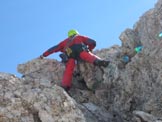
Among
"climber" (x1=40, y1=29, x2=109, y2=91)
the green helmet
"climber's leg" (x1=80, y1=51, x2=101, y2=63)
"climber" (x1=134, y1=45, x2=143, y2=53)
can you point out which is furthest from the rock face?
the green helmet

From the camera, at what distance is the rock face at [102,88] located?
14.0 metres

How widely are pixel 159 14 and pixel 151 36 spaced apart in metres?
1.41

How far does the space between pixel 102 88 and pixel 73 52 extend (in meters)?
2.84

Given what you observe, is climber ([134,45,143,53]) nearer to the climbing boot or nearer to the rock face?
the rock face

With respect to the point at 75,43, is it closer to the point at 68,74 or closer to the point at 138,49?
the point at 68,74

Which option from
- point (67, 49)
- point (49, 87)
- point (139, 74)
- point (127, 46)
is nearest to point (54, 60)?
point (67, 49)

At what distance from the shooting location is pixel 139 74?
18.4 meters

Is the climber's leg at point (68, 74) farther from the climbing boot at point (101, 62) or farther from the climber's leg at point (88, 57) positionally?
the climbing boot at point (101, 62)

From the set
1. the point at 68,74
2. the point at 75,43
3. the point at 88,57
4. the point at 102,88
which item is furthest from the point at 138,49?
the point at 68,74

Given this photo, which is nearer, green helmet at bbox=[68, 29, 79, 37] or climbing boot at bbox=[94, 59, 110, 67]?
climbing boot at bbox=[94, 59, 110, 67]

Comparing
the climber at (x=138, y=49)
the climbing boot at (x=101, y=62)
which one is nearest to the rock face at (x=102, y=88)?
the climber at (x=138, y=49)

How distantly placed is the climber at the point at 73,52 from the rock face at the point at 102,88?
515mm

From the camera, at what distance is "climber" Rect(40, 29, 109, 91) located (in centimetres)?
2002

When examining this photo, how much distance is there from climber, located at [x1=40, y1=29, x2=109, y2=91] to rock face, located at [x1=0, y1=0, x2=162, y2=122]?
0.52m
